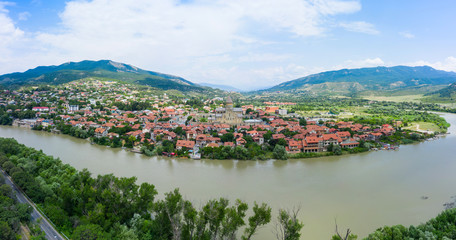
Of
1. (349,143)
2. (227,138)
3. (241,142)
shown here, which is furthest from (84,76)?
(349,143)

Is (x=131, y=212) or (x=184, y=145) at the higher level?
(x=184, y=145)

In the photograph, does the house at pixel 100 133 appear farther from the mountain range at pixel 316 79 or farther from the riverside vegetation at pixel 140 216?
the mountain range at pixel 316 79

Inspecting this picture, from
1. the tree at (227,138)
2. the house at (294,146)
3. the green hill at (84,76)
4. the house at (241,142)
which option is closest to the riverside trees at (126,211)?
the house at (294,146)

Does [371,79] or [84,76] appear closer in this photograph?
[84,76]

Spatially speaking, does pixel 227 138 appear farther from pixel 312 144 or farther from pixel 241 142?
pixel 312 144

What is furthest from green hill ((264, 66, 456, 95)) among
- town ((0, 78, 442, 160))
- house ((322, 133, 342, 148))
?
house ((322, 133, 342, 148))

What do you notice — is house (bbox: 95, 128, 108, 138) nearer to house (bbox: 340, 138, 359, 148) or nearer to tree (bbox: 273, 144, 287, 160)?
tree (bbox: 273, 144, 287, 160)

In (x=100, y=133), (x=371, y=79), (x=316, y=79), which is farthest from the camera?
(x=316, y=79)
